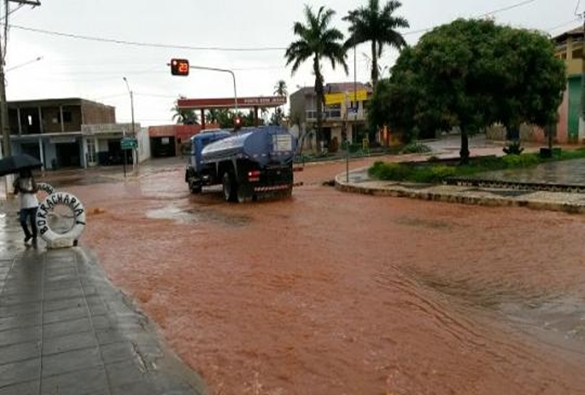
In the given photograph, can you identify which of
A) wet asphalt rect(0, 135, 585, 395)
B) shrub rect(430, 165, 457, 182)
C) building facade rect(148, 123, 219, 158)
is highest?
building facade rect(148, 123, 219, 158)

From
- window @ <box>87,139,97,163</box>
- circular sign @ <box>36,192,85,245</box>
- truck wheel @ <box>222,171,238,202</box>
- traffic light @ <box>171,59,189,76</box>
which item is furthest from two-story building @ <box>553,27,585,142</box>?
window @ <box>87,139,97,163</box>

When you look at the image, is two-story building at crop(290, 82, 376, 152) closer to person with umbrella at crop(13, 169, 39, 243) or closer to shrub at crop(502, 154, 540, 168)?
shrub at crop(502, 154, 540, 168)

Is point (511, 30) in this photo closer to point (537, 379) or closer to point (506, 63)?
point (506, 63)

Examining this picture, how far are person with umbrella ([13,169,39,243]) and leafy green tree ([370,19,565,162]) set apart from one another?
14.3 metres

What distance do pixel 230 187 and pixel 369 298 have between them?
13912 millimetres

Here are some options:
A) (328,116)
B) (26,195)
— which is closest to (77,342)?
(26,195)

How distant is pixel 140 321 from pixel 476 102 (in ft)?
60.4

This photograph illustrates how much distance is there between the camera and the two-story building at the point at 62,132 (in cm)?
5744

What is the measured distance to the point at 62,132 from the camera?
2256 inches

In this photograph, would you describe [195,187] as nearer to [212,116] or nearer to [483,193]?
[483,193]

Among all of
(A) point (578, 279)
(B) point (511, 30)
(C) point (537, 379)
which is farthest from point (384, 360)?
(B) point (511, 30)

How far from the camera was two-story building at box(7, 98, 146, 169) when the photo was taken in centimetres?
5744

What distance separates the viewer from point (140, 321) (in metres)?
6.37

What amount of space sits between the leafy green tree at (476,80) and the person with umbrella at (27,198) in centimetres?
1425
